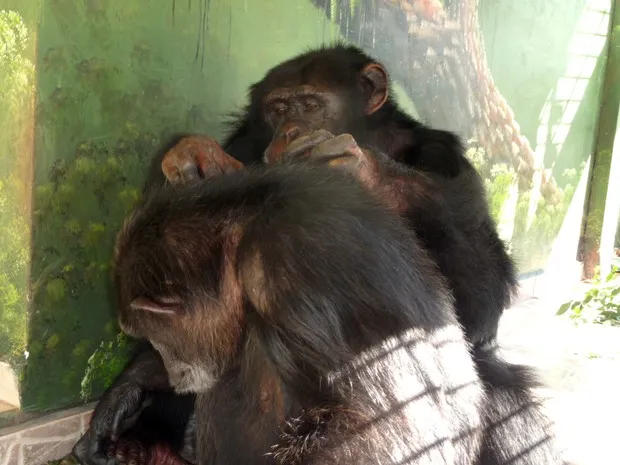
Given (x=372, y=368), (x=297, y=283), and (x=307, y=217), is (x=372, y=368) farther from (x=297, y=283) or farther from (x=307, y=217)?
(x=307, y=217)

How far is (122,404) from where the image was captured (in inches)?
107

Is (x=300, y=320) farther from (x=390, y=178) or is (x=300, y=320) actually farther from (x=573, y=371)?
(x=573, y=371)

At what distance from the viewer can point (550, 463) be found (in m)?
2.49

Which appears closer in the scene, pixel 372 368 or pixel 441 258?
pixel 372 368

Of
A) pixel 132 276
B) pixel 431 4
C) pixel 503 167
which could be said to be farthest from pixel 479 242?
pixel 503 167

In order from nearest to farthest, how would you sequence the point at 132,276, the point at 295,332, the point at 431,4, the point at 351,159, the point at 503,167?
the point at 295,332
the point at 132,276
the point at 351,159
the point at 431,4
the point at 503,167

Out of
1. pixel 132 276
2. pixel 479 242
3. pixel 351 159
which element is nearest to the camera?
pixel 132 276

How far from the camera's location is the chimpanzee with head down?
7.96 ft

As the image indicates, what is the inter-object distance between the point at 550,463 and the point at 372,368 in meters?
1.13

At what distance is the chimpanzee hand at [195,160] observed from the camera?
252cm

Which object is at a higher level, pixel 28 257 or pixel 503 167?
pixel 28 257

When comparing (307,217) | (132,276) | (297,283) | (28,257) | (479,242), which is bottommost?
(28,257)

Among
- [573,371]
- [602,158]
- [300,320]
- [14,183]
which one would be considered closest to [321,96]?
[14,183]

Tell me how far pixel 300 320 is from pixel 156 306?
17.7 inches
